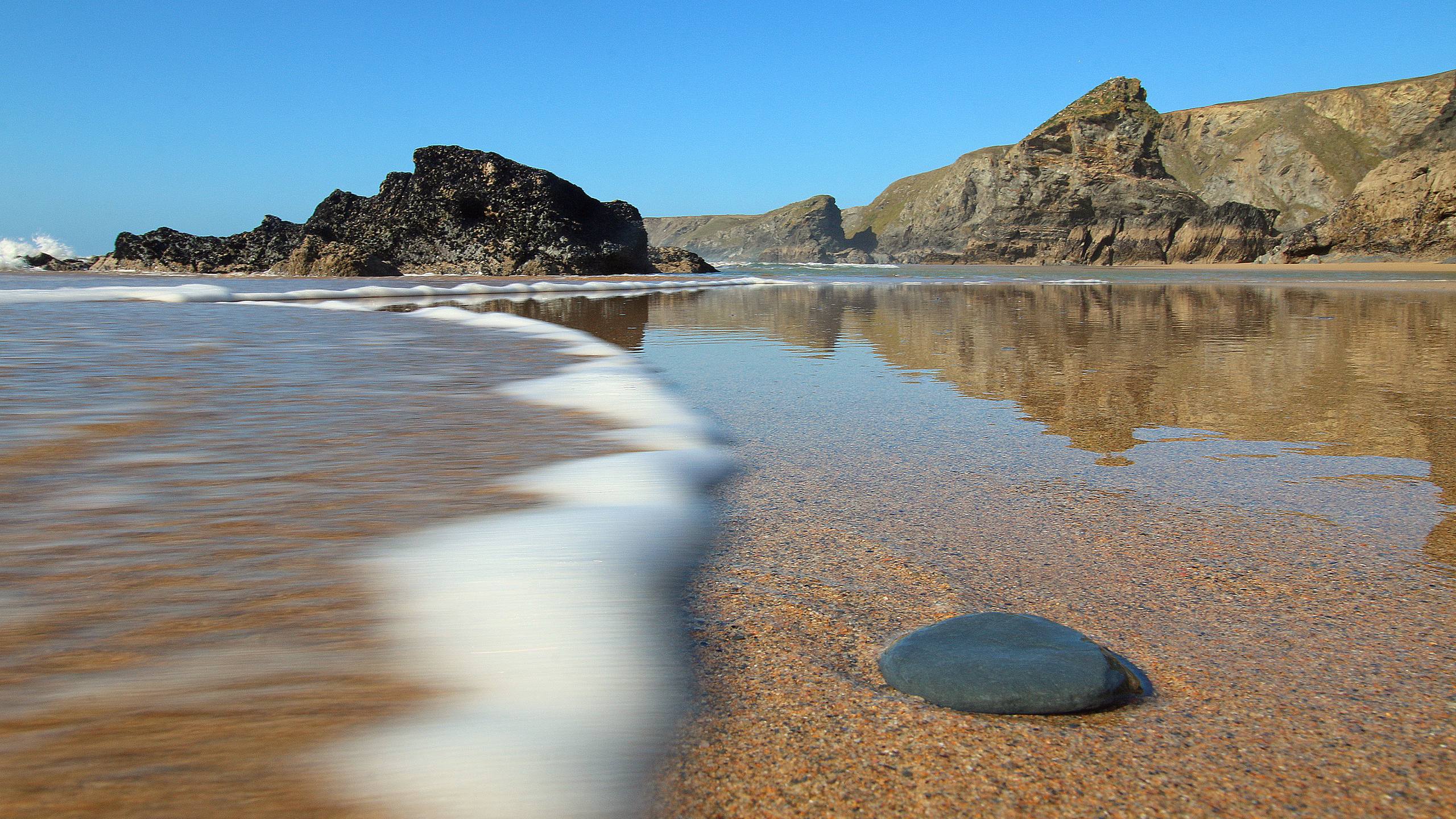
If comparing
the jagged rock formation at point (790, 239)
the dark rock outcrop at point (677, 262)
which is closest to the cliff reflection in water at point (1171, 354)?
the dark rock outcrop at point (677, 262)

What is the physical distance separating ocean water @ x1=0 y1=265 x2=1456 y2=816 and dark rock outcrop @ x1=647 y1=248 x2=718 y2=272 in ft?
108

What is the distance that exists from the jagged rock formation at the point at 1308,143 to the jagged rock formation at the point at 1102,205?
52.0ft

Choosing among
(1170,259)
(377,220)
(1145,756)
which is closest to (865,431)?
(1145,756)

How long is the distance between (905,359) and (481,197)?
2895cm

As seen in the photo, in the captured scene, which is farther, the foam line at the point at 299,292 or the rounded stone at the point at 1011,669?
the foam line at the point at 299,292

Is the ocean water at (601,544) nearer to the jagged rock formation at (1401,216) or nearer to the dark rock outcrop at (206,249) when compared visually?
the dark rock outcrop at (206,249)

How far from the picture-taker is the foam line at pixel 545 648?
1054 mm

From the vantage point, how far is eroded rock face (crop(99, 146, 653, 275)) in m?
30.8

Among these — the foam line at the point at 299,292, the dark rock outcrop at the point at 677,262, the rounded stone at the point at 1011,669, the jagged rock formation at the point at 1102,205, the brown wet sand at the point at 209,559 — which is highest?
the jagged rock formation at the point at 1102,205

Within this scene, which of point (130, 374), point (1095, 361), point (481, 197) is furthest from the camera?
point (481, 197)

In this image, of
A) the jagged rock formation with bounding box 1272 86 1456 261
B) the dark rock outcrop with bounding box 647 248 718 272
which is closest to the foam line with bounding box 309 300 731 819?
the dark rock outcrop with bounding box 647 248 718 272

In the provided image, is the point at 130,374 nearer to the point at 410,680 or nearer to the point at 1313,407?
the point at 410,680

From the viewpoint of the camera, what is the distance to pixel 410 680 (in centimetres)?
130

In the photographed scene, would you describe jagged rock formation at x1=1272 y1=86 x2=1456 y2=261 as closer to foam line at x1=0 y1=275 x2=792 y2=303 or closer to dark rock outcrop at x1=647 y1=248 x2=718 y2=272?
dark rock outcrop at x1=647 y1=248 x2=718 y2=272
